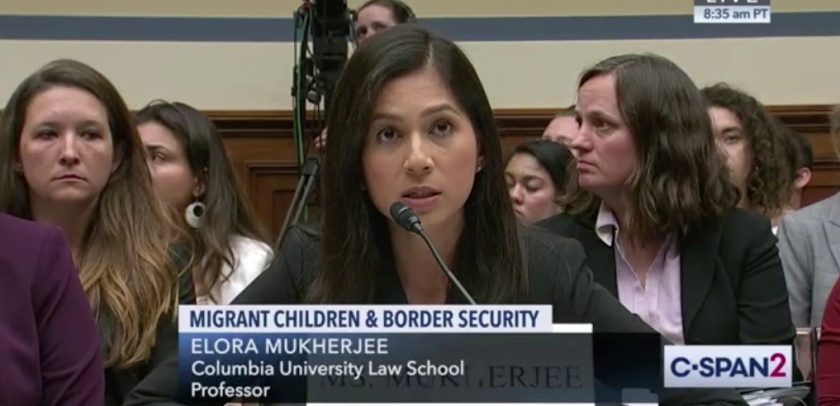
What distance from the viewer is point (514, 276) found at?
1.56 meters

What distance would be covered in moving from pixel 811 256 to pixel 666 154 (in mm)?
488

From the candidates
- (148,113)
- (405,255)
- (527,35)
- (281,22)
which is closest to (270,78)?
(281,22)

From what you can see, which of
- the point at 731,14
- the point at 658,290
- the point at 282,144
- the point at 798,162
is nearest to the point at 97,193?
the point at 658,290

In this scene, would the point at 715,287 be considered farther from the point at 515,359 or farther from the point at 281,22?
the point at 281,22

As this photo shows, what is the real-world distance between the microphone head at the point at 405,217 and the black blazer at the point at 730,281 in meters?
0.93

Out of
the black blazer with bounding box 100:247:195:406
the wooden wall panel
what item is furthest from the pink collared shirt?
the wooden wall panel

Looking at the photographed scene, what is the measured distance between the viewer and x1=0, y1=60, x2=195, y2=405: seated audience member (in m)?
1.94

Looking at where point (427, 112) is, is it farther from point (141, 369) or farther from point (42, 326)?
point (141, 369)

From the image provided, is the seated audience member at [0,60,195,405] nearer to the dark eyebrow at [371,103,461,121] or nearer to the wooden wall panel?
the dark eyebrow at [371,103,461,121]

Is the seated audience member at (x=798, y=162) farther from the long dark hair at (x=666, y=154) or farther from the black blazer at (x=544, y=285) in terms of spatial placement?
the black blazer at (x=544, y=285)

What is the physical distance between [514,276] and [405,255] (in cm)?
15

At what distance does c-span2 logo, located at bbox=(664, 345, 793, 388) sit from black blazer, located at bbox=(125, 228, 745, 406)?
1.21 feet

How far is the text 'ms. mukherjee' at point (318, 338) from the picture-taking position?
1.08 meters

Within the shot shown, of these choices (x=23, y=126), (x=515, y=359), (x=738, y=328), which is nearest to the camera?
(x=515, y=359)
